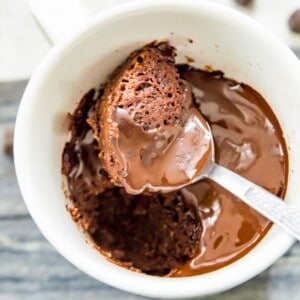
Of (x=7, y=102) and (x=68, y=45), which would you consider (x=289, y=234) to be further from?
(x=7, y=102)

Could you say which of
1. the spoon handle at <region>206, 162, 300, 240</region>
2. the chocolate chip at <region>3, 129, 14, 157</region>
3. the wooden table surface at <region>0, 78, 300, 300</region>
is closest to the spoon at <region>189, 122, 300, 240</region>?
the spoon handle at <region>206, 162, 300, 240</region>

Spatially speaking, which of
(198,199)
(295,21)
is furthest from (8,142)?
(295,21)

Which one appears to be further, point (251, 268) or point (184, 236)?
point (184, 236)

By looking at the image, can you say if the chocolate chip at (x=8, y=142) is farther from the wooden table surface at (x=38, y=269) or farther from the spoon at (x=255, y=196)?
the spoon at (x=255, y=196)

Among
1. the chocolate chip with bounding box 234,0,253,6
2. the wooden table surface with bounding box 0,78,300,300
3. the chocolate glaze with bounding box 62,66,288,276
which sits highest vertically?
the chocolate chip with bounding box 234,0,253,6

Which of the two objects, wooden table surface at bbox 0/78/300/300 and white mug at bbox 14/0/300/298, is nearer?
white mug at bbox 14/0/300/298

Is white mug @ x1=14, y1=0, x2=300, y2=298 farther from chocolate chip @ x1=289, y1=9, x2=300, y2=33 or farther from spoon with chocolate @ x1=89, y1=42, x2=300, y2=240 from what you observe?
chocolate chip @ x1=289, y1=9, x2=300, y2=33

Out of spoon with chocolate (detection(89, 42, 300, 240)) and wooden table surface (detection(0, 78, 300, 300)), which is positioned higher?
spoon with chocolate (detection(89, 42, 300, 240))

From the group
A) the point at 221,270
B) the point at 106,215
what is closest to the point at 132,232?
the point at 106,215
